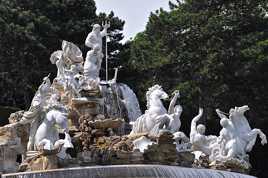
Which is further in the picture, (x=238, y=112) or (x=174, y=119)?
(x=238, y=112)

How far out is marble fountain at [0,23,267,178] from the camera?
23.3 meters

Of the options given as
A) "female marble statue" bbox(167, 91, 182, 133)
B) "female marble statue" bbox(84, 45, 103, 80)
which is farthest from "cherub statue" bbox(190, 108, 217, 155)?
"female marble statue" bbox(84, 45, 103, 80)

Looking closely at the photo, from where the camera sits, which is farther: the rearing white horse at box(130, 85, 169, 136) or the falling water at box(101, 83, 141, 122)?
the falling water at box(101, 83, 141, 122)

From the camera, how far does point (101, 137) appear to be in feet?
86.2

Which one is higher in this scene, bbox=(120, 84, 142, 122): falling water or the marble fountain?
bbox=(120, 84, 142, 122): falling water

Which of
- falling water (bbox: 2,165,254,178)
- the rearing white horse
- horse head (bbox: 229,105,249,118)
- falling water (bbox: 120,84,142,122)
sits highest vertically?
falling water (bbox: 120,84,142,122)

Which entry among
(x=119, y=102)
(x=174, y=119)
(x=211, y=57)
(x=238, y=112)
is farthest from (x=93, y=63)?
(x=211, y=57)

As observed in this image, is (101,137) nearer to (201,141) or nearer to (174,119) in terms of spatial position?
(174,119)

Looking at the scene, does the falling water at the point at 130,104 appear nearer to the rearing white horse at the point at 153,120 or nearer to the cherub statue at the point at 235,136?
the cherub statue at the point at 235,136

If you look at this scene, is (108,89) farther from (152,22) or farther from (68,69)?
(152,22)

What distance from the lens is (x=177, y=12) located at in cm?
4097

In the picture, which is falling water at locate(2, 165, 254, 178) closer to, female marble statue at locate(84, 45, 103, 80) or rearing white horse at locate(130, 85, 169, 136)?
rearing white horse at locate(130, 85, 169, 136)

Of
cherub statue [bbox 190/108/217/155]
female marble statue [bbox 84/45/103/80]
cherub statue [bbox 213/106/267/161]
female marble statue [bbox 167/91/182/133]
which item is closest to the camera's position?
female marble statue [bbox 167/91/182/133]

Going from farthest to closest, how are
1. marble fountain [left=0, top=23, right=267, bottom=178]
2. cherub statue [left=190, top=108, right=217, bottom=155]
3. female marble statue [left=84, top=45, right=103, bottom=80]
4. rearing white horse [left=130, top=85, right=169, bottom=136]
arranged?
1. female marble statue [left=84, top=45, right=103, bottom=80]
2. cherub statue [left=190, top=108, right=217, bottom=155]
3. rearing white horse [left=130, top=85, right=169, bottom=136]
4. marble fountain [left=0, top=23, right=267, bottom=178]
